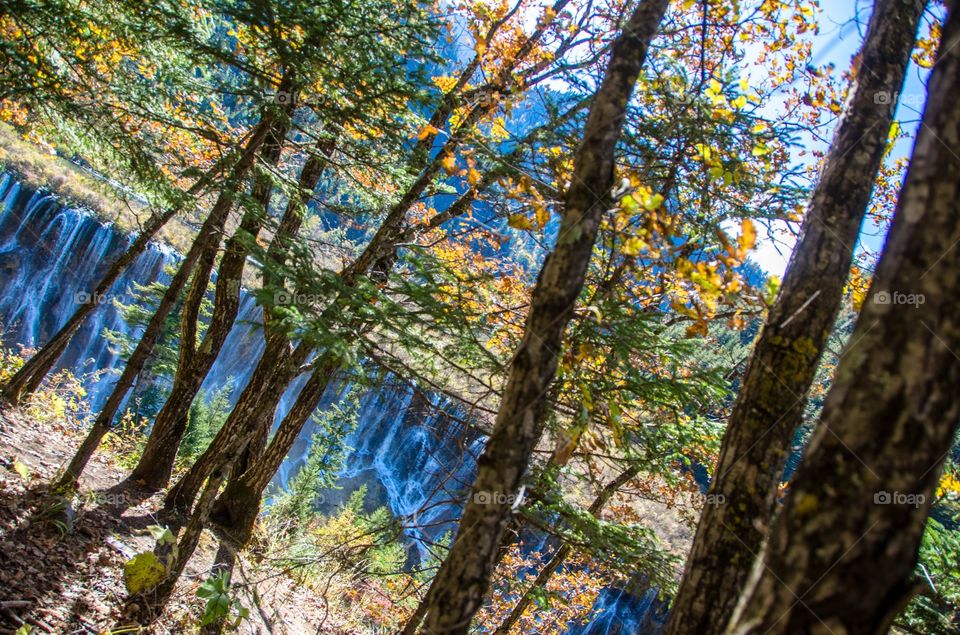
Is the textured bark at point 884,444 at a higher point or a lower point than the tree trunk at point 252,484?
higher

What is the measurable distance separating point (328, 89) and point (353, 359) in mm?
2892

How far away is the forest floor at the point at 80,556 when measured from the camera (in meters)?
3.67

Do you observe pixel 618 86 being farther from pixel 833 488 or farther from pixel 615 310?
pixel 833 488

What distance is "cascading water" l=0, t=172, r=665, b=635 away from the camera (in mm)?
17719

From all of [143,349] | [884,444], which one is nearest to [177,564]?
[143,349]

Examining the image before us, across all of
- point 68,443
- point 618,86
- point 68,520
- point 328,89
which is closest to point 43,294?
point 68,443

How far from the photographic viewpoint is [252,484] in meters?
6.78

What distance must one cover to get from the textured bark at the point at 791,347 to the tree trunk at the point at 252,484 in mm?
5241

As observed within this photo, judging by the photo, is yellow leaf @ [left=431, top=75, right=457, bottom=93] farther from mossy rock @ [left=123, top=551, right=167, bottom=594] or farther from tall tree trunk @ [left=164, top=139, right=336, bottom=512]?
mossy rock @ [left=123, top=551, right=167, bottom=594]

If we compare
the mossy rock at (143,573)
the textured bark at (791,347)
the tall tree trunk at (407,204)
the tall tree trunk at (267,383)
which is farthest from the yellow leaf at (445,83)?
the mossy rock at (143,573)

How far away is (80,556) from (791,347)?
5445 mm

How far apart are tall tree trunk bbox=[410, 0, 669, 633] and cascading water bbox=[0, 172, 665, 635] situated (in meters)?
14.8

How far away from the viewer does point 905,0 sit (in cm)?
266

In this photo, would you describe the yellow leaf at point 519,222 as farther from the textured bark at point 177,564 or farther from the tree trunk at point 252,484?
the tree trunk at point 252,484
